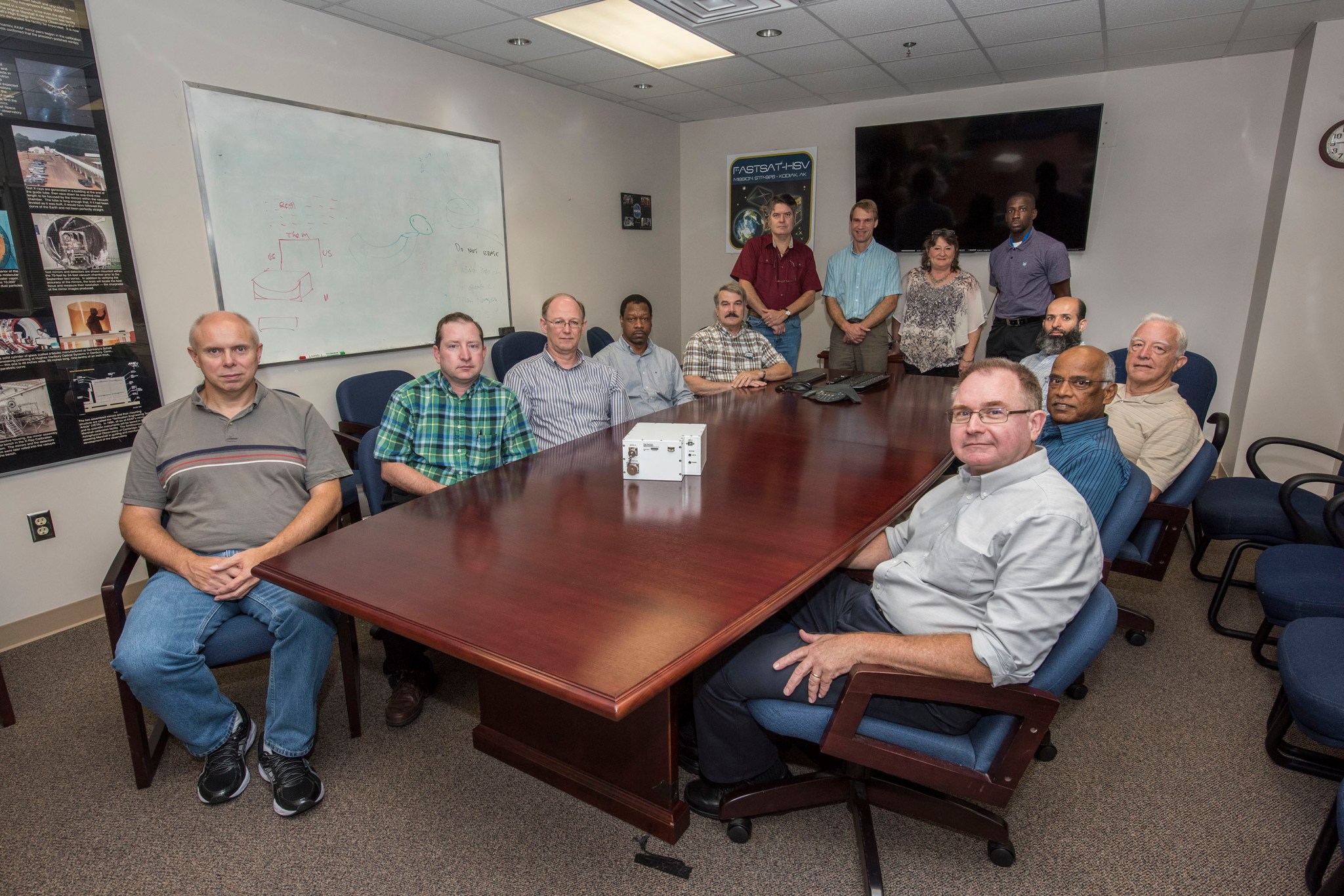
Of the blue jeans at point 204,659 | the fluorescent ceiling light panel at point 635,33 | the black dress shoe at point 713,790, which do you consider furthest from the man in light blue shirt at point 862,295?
the blue jeans at point 204,659

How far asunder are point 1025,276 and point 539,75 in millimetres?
3363

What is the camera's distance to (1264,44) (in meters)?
4.02

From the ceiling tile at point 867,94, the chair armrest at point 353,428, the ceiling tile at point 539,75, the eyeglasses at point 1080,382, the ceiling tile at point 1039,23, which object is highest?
the ceiling tile at point 867,94

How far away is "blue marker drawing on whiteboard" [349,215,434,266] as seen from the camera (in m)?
3.70

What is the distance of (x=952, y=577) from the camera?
1.54m

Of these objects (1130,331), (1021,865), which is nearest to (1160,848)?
(1021,865)

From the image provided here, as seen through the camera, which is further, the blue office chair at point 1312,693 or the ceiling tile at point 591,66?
the ceiling tile at point 591,66

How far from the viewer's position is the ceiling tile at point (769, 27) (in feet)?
11.5

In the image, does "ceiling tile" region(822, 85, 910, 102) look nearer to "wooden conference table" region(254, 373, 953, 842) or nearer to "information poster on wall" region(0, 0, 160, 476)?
"wooden conference table" region(254, 373, 953, 842)

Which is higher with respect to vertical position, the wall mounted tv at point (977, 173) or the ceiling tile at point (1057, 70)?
the ceiling tile at point (1057, 70)

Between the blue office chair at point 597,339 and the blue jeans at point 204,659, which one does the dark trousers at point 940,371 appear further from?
the blue jeans at point 204,659

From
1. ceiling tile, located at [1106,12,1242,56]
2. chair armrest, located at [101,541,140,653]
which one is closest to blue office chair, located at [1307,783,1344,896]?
chair armrest, located at [101,541,140,653]

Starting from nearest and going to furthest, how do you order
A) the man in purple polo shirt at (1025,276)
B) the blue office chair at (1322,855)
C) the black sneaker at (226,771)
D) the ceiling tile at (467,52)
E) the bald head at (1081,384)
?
the blue office chair at (1322,855), the black sneaker at (226,771), the bald head at (1081,384), the ceiling tile at (467,52), the man in purple polo shirt at (1025,276)

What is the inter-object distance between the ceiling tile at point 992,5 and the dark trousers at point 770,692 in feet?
9.66
